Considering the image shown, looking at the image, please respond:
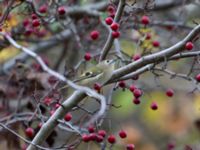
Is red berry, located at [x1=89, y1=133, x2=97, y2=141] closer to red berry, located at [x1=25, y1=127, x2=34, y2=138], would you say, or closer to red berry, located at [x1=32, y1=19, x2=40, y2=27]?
red berry, located at [x1=25, y1=127, x2=34, y2=138]

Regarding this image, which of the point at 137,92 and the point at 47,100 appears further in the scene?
the point at 47,100

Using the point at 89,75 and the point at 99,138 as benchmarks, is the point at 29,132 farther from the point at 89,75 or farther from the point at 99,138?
the point at 89,75

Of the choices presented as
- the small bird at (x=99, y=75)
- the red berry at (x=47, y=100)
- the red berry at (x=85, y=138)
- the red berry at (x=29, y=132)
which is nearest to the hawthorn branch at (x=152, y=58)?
the small bird at (x=99, y=75)

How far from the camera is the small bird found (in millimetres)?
2811

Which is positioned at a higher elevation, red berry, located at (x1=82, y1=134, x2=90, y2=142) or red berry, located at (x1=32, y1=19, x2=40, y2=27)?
red berry, located at (x1=32, y1=19, x2=40, y2=27)

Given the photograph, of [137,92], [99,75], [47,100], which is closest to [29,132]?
[47,100]

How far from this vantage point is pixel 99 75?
2.86 metres

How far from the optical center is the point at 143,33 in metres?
4.23

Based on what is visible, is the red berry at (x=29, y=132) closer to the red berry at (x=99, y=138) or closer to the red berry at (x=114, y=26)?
the red berry at (x=99, y=138)

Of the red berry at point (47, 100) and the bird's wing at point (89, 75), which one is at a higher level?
the bird's wing at point (89, 75)

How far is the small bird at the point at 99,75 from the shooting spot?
2.81m

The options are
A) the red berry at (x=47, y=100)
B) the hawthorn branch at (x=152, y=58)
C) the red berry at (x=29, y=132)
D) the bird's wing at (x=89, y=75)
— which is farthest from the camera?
the red berry at (x=29, y=132)

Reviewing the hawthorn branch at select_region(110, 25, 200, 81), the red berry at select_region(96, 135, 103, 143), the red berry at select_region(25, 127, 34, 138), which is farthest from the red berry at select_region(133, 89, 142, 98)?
the red berry at select_region(25, 127, 34, 138)

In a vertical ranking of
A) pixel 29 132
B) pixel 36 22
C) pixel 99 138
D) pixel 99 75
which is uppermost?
pixel 99 75
